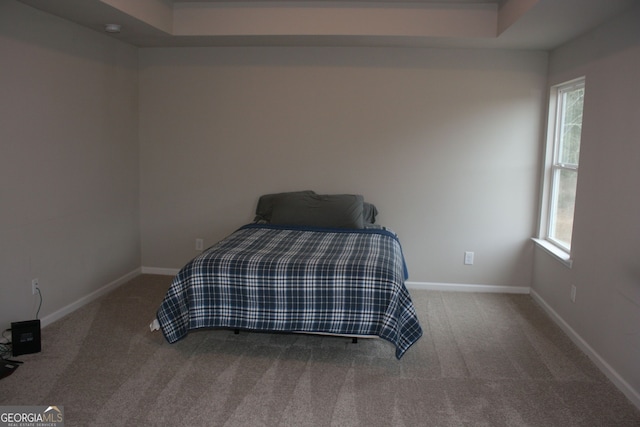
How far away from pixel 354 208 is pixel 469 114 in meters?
1.31


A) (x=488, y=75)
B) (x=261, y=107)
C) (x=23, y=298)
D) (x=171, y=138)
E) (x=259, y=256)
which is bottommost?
(x=23, y=298)

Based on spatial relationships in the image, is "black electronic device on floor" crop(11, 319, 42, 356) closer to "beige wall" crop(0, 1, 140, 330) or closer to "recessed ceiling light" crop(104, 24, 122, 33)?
"beige wall" crop(0, 1, 140, 330)

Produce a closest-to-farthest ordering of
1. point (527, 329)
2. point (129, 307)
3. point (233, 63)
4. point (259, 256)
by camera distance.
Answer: point (259, 256), point (527, 329), point (129, 307), point (233, 63)

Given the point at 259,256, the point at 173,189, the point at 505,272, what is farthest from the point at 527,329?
the point at 173,189

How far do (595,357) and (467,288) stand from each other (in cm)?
155

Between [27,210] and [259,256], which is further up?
[27,210]

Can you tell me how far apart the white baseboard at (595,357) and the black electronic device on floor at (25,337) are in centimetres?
341

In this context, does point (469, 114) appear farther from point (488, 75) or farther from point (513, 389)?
point (513, 389)

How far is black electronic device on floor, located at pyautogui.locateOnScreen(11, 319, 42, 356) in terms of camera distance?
3092mm

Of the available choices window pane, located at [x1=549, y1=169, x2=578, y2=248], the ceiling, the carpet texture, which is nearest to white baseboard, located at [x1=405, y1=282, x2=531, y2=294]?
window pane, located at [x1=549, y1=169, x2=578, y2=248]

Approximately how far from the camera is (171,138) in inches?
188

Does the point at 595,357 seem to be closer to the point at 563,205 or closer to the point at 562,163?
the point at 563,205

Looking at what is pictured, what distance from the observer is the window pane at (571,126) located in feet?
12.6
